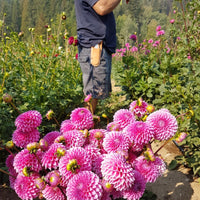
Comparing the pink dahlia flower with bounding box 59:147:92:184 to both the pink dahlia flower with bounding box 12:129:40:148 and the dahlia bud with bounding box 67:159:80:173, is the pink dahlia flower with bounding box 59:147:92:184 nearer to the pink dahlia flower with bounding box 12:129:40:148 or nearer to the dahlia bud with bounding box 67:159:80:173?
the dahlia bud with bounding box 67:159:80:173

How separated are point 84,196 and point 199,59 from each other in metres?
2.53

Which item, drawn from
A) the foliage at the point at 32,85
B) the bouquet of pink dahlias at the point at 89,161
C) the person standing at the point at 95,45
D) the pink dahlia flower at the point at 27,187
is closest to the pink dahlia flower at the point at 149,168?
the bouquet of pink dahlias at the point at 89,161

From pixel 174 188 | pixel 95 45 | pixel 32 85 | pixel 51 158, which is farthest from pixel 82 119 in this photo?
pixel 32 85

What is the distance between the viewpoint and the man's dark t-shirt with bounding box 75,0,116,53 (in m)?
1.92

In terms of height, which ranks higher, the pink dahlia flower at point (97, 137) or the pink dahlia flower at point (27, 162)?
the pink dahlia flower at point (97, 137)

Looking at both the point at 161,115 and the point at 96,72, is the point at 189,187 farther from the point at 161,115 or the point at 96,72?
the point at 96,72

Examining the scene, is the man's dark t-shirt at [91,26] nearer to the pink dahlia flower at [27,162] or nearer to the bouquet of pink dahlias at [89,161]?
the bouquet of pink dahlias at [89,161]

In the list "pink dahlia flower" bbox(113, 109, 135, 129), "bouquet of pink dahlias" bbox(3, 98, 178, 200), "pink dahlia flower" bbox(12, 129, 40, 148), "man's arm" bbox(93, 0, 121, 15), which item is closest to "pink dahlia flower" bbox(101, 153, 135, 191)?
"bouquet of pink dahlias" bbox(3, 98, 178, 200)

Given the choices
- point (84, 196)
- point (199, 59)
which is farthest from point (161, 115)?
point (199, 59)

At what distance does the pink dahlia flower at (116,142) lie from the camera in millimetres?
704

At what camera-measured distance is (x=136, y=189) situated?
2.25 ft

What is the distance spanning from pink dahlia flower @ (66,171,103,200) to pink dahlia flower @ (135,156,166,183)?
171 mm

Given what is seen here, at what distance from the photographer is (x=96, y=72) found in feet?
6.85

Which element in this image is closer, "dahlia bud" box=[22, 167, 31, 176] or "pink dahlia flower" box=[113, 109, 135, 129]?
"dahlia bud" box=[22, 167, 31, 176]
